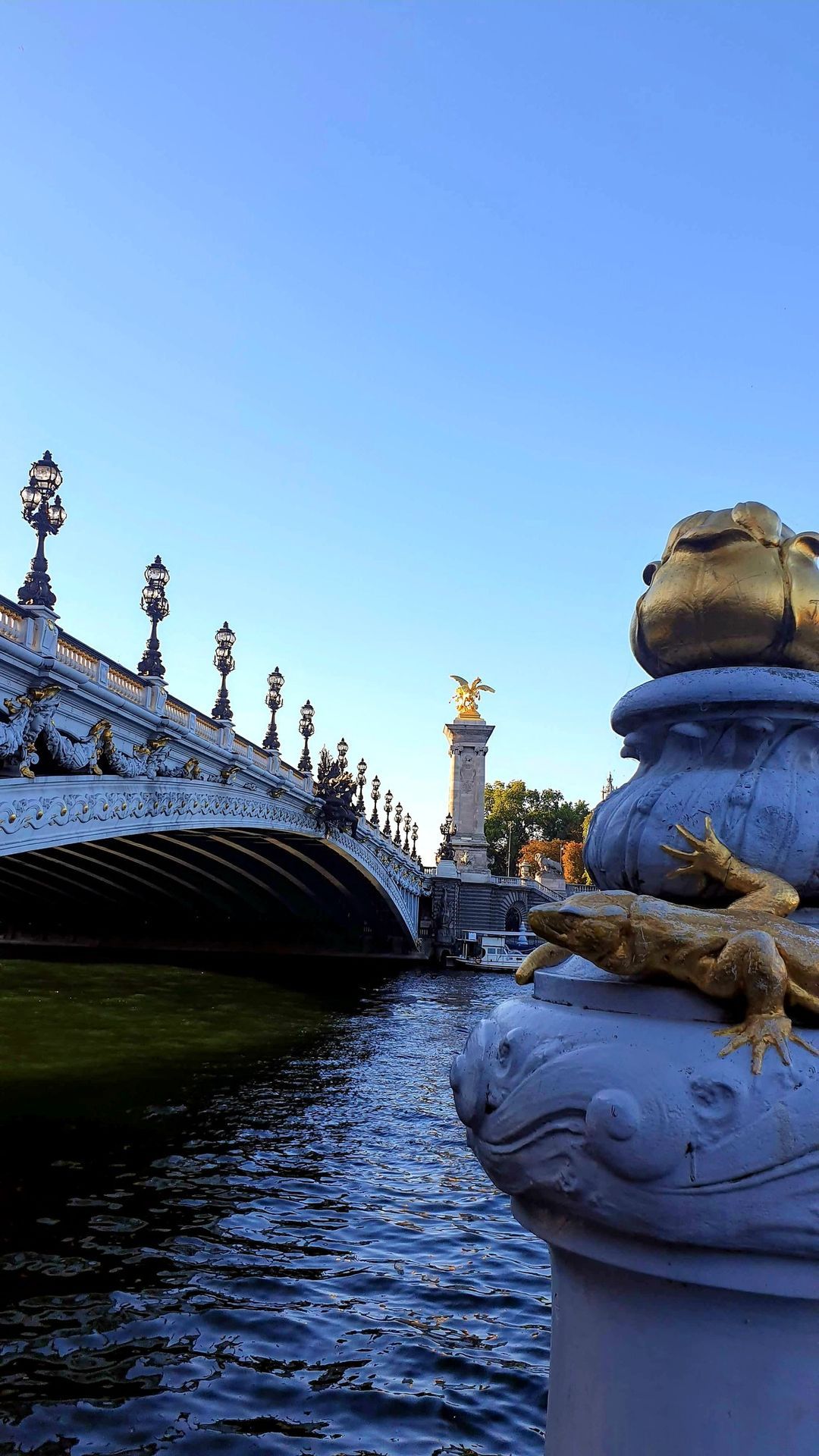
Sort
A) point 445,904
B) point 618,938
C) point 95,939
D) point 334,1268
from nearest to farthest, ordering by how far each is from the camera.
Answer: point 618,938
point 334,1268
point 95,939
point 445,904

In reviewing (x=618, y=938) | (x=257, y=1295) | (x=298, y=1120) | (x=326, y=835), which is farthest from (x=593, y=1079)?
(x=326, y=835)

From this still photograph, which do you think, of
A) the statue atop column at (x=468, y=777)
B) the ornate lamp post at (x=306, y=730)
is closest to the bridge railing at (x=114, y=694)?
the ornate lamp post at (x=306, y=730)

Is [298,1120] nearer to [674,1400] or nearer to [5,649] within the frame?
[5,649]

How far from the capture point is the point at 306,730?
3925cm

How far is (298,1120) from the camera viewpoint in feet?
45.6

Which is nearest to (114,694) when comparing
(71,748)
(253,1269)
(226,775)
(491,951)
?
(71,748)

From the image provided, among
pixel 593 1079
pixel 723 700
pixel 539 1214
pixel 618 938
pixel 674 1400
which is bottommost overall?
pixel 674 1400

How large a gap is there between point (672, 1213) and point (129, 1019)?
21.7 m

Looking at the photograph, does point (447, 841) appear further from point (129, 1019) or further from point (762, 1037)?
point (762, 1037)

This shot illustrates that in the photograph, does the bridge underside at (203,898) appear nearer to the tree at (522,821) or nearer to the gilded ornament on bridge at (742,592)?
the gilded ornament on bridge at (742,592)

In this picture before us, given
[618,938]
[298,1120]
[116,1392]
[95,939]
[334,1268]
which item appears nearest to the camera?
[618,938]

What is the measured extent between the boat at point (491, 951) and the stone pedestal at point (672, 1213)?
4148 cm

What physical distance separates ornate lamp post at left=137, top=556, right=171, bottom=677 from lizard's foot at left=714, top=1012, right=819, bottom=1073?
750 inches

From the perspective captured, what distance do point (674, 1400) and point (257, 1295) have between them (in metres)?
6.72
